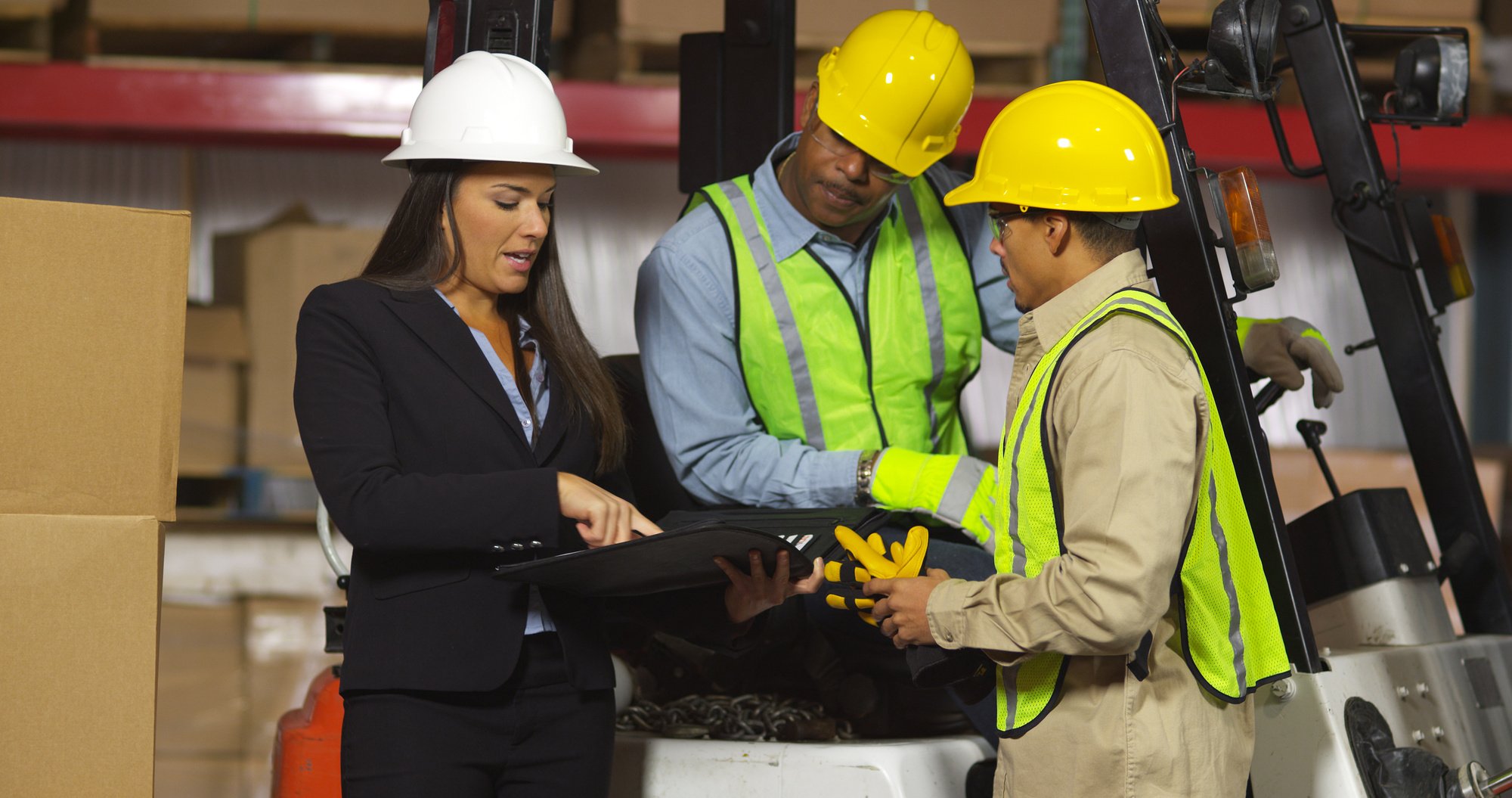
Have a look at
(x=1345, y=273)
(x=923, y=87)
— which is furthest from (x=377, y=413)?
(x=1345, y=273)

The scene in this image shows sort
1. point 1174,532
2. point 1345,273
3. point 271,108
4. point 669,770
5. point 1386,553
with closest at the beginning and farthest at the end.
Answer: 1. point 1174,532
2. point 669,770
3. point 1386,553
4. point 271,108
5. point 1345,273

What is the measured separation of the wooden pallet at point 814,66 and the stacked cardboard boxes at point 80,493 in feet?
14.5

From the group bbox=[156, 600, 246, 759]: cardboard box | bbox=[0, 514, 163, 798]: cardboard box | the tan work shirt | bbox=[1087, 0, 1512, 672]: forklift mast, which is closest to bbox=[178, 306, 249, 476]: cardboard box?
bbox=[156, 600, 246, 759]: cardboard box

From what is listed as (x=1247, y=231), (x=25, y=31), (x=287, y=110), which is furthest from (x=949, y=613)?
(x=25, y=31)

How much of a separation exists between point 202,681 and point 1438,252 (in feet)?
17.6

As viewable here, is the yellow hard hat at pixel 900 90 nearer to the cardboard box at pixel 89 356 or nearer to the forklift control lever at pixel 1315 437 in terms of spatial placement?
the forklift control lever at pixel 1315 437

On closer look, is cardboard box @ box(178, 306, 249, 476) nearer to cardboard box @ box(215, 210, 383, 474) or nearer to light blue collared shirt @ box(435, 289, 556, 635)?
cardboard box @ box(215, 210, 383, 474)

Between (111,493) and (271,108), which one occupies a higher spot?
(271,108)

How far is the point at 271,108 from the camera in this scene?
6.26 meters

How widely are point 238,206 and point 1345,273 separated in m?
6.19

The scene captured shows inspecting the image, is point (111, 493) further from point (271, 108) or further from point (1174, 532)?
point (271, 108)

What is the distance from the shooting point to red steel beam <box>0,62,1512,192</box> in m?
6.16

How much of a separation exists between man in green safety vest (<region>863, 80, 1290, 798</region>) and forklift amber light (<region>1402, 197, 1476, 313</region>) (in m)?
1.61

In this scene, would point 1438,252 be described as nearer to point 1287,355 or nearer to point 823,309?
point 1287,355
